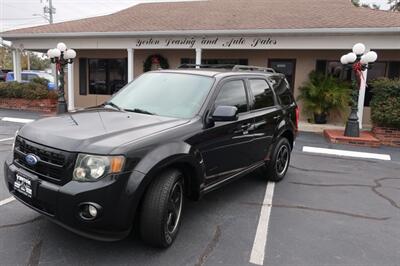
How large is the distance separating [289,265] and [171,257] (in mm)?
1069

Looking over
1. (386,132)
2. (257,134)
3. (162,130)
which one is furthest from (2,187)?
(386,132)

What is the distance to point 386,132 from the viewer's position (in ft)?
32.2

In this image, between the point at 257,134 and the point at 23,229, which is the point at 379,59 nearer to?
the point at 257,134

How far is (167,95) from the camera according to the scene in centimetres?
413

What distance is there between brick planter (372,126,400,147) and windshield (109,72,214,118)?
7.57 meters

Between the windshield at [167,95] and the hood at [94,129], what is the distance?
8.7 inches

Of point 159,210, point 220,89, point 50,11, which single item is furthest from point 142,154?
point 50,11

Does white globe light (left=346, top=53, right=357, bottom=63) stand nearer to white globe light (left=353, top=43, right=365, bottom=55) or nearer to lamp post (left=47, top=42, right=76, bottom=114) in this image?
white globe light (left=353, top=43, right=365, bottom=55)

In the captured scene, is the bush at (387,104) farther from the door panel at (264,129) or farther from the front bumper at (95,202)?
the front bumper at (95,202)

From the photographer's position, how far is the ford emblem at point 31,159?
10.1 ft

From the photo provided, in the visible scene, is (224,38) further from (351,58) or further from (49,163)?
(49,163)

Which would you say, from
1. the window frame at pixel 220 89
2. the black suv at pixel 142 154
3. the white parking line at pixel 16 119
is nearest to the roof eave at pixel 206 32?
the white parking line at pixel 16 119

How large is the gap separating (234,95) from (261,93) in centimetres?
82

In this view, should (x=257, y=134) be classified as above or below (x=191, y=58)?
below
